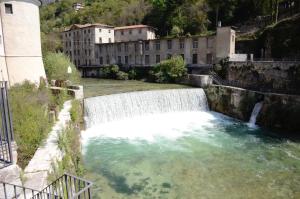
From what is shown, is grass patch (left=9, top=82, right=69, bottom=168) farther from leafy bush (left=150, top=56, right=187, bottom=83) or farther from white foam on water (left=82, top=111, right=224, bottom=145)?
leafy bush (left=150, top=56, right=187, bottom=83)

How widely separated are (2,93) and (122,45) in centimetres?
3760

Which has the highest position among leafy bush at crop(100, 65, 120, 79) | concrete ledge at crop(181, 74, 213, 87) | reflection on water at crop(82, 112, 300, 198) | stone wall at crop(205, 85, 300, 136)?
leafy bush at crop(100, 65, 120, 79)

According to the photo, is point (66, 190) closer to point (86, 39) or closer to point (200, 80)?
point (200, 80)

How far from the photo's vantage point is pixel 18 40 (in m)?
14.2

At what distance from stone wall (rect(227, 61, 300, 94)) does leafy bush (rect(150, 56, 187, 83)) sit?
18.7 ft

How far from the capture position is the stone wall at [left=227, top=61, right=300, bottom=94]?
20.6 metres

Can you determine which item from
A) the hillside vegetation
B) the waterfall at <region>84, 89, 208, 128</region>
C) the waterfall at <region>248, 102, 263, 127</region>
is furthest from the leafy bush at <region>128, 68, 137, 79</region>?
the waterfall at <region>248, 102, 263, 127</region>

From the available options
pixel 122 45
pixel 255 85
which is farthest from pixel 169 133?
pixel 122 45

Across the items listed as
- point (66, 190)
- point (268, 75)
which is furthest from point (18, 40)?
point (268, 75)

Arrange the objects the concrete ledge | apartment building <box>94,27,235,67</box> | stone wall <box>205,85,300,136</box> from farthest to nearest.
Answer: apartment building <box>94,27,235,67</box> → the concrete ledge → stone wall <box>205,85,300,136</box>

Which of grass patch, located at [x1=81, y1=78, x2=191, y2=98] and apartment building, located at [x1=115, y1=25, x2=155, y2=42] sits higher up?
apartment building, located at [x1=115, y1=25, x2=155, y2=42]

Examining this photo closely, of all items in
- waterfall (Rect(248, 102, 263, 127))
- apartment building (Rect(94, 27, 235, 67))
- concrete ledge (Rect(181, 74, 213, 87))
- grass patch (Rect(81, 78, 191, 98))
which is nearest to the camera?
waterfall (Rect(248, 102, 263, 127))

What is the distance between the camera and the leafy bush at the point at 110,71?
40.1 m

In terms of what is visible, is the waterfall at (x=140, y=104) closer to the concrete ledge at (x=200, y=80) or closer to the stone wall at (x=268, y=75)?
the concrete ledge at (x=200, y=80)
